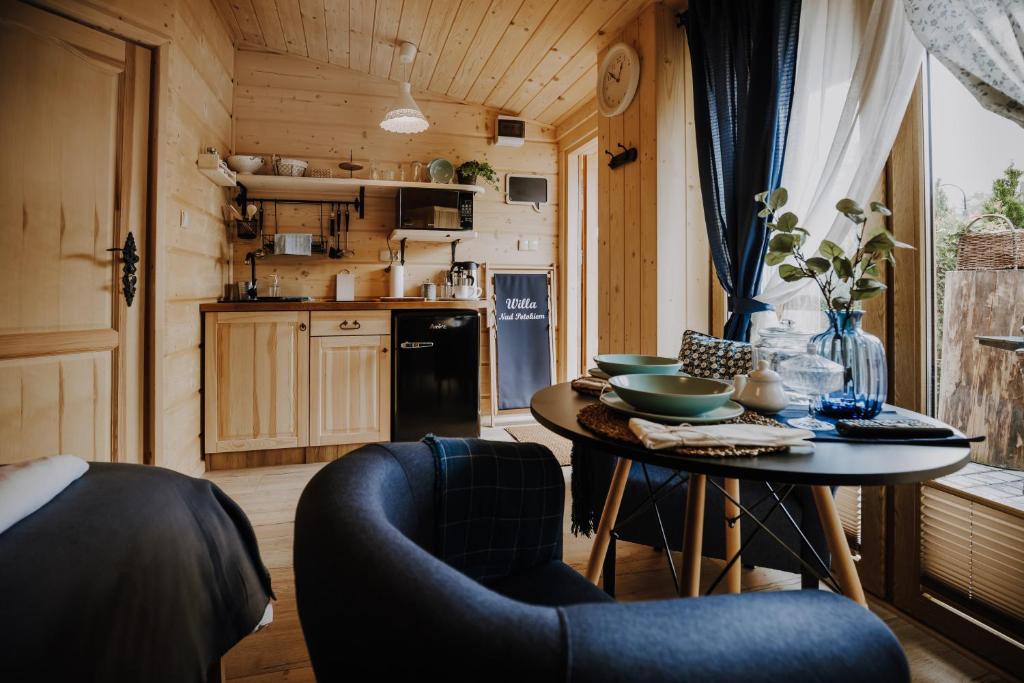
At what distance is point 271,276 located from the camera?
3756 mm

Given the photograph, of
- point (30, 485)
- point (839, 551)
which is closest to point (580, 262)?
point (839, 551)

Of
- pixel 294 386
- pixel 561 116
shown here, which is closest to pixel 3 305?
pixel 294 386

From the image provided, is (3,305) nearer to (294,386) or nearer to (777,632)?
(294,386)

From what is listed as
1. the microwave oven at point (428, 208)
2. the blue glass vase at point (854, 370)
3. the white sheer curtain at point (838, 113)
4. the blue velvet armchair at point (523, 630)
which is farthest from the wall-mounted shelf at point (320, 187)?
the blue velvet armchair at point (523, 630)

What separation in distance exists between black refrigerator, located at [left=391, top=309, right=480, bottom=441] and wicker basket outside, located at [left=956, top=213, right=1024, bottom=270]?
98.4 inches

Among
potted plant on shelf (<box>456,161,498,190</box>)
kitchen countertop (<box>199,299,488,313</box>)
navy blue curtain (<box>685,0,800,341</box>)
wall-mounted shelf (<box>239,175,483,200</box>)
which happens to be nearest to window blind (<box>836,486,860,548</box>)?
navy blue curtain (<box>685,0,800,341</box>)

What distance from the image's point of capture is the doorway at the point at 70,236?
1766 mm

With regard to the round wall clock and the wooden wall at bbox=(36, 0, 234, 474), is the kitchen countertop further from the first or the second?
the round wall clock

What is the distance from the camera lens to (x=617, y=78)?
9.74 feet

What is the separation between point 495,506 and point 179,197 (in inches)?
101

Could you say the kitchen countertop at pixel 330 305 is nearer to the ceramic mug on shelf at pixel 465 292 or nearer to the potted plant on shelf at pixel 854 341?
the ceramic mug on shelf at pixel 465 292

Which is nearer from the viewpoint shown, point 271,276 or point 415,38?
point 415,38

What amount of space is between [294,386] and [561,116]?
2.97 m

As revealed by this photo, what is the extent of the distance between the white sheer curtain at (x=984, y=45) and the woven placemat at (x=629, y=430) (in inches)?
41.2
